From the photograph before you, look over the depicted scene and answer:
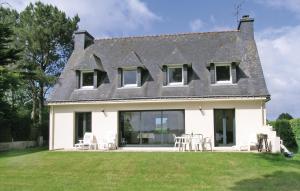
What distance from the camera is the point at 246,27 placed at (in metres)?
31.0

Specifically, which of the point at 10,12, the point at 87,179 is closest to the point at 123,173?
the point at 87,179

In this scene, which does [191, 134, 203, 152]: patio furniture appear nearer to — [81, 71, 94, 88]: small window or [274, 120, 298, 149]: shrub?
[274, 120, 298, 149]: shrub

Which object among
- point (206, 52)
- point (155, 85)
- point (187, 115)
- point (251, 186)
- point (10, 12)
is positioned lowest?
point (251, 186)

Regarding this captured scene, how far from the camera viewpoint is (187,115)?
27.4 metres

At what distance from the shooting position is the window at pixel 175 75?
28812mm

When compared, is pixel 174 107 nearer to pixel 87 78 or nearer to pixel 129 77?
pixel 129 77

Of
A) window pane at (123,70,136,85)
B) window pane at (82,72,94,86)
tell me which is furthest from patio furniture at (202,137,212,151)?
window pane at (82,72,94,86)

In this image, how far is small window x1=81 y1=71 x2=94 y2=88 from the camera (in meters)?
30.3

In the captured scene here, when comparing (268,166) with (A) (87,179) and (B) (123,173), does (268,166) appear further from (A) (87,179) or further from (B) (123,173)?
(A) (87,179)

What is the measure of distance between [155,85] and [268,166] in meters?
11.7

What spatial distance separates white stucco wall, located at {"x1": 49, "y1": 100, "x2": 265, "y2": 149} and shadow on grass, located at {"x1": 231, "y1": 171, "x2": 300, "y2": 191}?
9.06 meters

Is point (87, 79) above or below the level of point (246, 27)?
below

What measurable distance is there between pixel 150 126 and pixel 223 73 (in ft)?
19.9

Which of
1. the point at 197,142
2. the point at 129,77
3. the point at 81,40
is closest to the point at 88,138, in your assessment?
the point at 129,77
